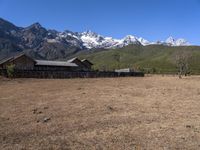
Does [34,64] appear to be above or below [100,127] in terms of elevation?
above

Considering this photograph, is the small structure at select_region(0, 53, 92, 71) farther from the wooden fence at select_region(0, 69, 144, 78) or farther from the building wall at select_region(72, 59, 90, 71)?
the wooden fence at select_region(0, 69, 144, 78)

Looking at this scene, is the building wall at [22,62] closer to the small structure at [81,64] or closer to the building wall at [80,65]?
the small structure at [81,64]

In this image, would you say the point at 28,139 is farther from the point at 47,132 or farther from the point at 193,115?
the point at 193,115

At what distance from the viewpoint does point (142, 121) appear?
54.7ft

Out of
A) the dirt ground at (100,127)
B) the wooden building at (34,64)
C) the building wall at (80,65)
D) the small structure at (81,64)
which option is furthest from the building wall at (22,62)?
the dirt ground at (100,127)

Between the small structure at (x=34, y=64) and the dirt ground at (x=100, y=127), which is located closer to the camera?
the dirt ground at (x=100, y=127)

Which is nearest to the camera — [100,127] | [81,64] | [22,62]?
[100,127]

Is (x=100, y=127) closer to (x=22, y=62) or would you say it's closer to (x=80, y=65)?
(x=22, y=62)

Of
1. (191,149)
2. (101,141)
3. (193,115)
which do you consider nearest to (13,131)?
(101,141)

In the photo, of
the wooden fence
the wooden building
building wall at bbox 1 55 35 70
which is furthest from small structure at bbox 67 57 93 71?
the wooden fence

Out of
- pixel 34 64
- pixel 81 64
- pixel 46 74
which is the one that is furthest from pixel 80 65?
pixel 46 74

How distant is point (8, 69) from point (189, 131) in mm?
56331

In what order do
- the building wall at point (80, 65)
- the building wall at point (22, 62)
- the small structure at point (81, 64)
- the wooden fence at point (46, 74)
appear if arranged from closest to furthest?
the wooden fence at point (46, 74) < the building wall at point (22, 62) < the small structure at point (81, 64) < the building wall at point (80, 65)

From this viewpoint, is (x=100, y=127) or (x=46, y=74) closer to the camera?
(x=100, y=127)
